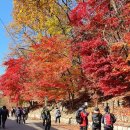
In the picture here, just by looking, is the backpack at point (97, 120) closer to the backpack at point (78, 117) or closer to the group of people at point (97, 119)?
the group of people at point (97, 119)

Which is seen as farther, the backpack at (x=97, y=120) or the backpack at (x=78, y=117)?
the backpack at (x=97, y=120)

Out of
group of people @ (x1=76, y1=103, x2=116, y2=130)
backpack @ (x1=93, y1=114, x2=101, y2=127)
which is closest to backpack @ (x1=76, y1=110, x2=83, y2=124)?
group of people @ (x1=76, y1=103, x2=116, y2=130)

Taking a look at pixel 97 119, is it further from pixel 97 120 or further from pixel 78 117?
pixel 78 117

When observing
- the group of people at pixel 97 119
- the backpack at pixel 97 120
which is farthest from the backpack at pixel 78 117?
the backpack at pixel 97 120

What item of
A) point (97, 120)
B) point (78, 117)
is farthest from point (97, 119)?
point (78, 117)

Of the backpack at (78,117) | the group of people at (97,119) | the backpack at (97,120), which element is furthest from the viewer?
the backpack at (97,120)

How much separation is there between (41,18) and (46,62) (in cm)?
555

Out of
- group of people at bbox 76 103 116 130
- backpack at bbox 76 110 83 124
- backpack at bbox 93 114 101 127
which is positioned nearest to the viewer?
group of people at bbox 76 103 116 130

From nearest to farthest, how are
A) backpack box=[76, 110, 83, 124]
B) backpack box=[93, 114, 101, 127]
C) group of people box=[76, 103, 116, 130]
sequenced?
group of people box=[76, 103, 116, 130], backpack box=[76, 110, 83, 124], backpack box=[93, 114, 101, 127]

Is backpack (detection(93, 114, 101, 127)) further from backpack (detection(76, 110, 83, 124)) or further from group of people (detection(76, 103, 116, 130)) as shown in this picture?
backpack (detection(76, 110, 83, 124))

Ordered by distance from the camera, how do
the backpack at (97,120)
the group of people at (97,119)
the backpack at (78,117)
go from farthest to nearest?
the backpack at (97,120) < the backpack at (78,117) < the group of people at (97,119)

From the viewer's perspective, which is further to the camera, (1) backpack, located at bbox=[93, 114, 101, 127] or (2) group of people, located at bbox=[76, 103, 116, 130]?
(1) backpack, located at bbox=[93, 114, 101, 127]

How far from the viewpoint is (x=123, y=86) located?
2653 cm

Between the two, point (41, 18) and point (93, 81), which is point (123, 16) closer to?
point (93, 81)
